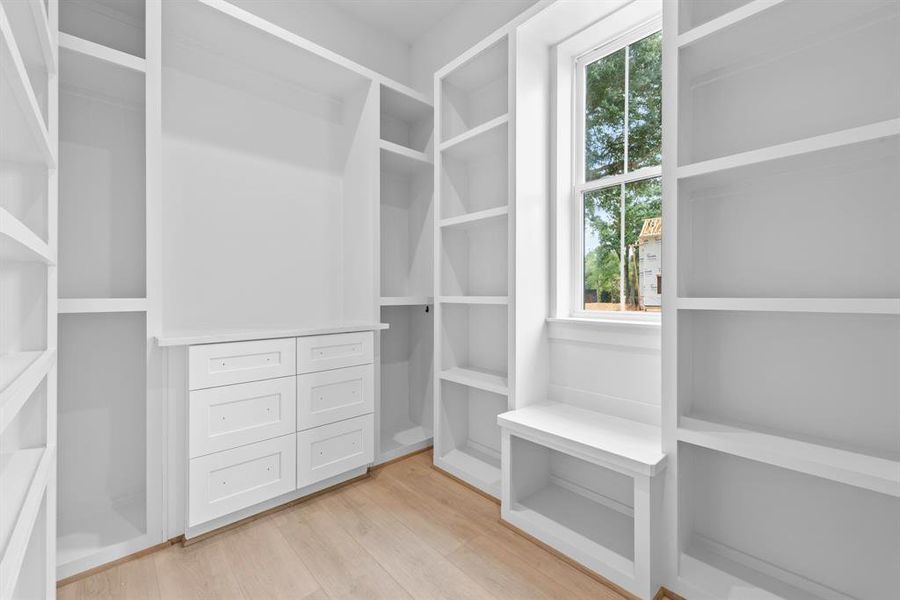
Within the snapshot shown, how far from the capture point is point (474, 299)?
2314 mm

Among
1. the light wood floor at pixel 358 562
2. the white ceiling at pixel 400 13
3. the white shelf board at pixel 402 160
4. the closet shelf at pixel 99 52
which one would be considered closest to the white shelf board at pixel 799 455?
→ the light wood floor at pixel 358 562

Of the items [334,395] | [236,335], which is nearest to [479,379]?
[334,395]

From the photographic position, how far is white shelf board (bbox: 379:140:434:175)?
2.60 meters

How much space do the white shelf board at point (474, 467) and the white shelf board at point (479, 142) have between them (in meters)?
1.97

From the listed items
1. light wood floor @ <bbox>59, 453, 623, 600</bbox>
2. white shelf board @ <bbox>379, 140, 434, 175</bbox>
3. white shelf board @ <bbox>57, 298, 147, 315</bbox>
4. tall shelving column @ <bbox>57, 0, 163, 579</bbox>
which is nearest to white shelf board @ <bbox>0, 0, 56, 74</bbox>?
tall shelving column @ <bbox>57, 0, 163, 579</bbox>

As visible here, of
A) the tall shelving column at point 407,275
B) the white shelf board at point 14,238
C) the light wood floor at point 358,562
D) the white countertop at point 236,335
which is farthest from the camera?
the tall shelving column at point 407,275

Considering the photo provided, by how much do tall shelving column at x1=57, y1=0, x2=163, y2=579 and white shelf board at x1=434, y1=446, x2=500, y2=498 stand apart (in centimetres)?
148

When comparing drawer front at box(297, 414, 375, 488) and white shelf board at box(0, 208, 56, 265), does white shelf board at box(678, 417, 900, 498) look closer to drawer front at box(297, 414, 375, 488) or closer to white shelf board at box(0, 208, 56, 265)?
drawer front at box(297, 414, 375, 488)

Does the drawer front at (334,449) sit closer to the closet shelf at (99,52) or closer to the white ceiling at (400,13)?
the closet shelf at (99,52)

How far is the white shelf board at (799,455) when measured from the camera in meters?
1.13

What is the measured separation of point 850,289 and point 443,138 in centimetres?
212

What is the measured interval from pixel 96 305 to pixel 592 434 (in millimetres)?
2156

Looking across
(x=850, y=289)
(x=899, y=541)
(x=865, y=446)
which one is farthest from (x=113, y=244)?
(x=899, y=541)

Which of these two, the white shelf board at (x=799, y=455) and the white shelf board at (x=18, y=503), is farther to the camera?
the white shelf board at (x=799, y=455)
